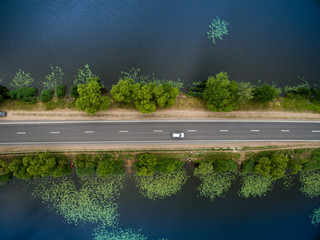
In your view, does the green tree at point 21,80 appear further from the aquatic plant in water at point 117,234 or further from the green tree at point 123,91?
the aquatic plant in water at point 117,234

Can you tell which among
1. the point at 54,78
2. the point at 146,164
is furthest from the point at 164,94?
the point at 54,78

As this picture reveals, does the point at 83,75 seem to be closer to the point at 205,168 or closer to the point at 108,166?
the point at 108,166

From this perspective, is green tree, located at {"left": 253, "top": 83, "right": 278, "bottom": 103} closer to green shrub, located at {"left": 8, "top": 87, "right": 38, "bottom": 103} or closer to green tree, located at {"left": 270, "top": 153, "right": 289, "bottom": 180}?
green tree, located at {"left": 270, "top": 153, "right": 289, "bottom": 180}

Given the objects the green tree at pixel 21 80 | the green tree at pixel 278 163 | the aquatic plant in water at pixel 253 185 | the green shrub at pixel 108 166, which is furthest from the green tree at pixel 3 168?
the green tree at pixel 278 163

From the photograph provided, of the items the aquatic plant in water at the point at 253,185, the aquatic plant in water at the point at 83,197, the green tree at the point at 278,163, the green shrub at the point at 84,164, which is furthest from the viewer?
the aquatic plant in water at the point at 253,185

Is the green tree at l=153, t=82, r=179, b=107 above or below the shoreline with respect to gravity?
above

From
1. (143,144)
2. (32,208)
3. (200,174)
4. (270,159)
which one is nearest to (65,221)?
(32,208)

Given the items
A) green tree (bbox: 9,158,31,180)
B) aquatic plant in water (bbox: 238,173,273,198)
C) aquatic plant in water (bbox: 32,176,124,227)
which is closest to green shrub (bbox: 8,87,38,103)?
green tree (bbox: 9,158,31,180)
